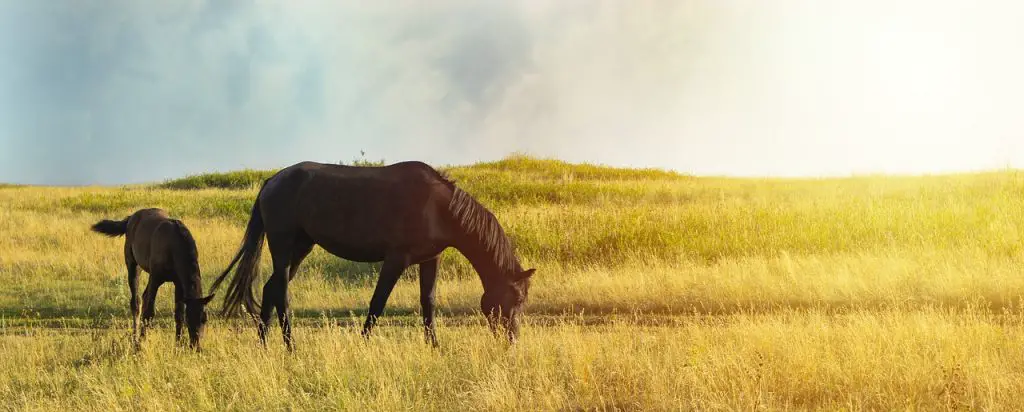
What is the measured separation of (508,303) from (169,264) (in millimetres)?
4836

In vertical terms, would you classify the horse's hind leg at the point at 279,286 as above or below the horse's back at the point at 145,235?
below

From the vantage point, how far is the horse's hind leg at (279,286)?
961cm

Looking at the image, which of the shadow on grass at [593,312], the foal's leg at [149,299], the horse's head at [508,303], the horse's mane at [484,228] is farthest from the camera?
the shadow on grass at [593,312]

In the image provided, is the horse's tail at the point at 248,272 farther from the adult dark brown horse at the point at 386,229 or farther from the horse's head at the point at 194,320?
the horse's head at the point at 194,320

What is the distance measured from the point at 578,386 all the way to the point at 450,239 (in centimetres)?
276

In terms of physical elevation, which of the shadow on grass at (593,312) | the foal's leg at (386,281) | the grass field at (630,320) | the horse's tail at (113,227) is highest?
the horse's tail at (113,227)

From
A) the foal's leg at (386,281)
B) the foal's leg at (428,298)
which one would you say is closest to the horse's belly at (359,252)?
the foal's leg at (386,281)

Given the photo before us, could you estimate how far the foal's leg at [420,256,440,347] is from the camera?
9219 mm

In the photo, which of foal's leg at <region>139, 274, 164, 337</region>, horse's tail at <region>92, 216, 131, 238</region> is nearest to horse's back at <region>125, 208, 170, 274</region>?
foal's leg at <region>139, 274, 164, 337</region>

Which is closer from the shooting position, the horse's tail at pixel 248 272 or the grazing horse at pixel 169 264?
the grazing horse at pixel 169 264

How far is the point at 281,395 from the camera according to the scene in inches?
289

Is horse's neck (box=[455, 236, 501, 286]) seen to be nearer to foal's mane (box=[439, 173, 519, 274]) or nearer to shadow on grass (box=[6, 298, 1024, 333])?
foal's mane (box=[439, 173, 519, 274])

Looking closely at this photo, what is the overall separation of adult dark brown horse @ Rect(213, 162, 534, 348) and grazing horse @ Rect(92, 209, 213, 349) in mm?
587

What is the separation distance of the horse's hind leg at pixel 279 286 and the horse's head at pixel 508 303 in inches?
108
